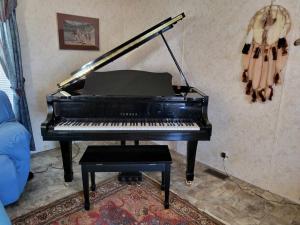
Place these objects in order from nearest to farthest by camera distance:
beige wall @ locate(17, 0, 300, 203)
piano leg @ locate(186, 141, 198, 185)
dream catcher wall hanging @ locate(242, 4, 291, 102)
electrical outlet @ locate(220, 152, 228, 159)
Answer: dream catcher wall hanging @ locate(242, 4, 291, 102)
beige wall @ locate(17, 0, 300, 203)
piano leg @ locate(186, 141, 198, 185)
electrical outlet @ locate(220, 152, 228, 159)

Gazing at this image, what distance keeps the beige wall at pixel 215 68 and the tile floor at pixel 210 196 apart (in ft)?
0.56

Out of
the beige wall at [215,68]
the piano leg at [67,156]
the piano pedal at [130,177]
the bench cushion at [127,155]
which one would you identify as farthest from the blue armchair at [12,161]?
the beige wall at [215,68]

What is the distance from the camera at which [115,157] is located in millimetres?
1857

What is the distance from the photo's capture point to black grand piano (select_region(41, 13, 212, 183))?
181 cm

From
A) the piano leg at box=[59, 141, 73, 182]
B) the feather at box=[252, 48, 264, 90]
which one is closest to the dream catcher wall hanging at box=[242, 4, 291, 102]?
the feather at box=[252, 48, 264, 90]

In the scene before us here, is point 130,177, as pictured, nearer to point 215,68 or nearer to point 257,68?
point 215,68

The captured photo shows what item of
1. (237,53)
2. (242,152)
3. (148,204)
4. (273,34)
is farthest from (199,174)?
(273,34)

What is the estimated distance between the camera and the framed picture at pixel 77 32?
113 inches

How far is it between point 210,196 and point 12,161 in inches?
73.3

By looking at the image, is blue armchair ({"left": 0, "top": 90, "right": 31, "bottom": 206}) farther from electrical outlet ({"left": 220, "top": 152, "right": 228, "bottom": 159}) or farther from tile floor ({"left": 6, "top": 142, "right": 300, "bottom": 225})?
electrical outlet ({"left": 220, "top": 152, "right": 228, "bottom": 159})

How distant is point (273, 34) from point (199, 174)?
64.9 inches

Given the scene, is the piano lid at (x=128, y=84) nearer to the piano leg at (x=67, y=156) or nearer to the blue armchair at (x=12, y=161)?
the piano leg at (x=67, y=156)

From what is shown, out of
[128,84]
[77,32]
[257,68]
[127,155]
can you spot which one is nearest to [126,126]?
[127,155]

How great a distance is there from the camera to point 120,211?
1.87m
